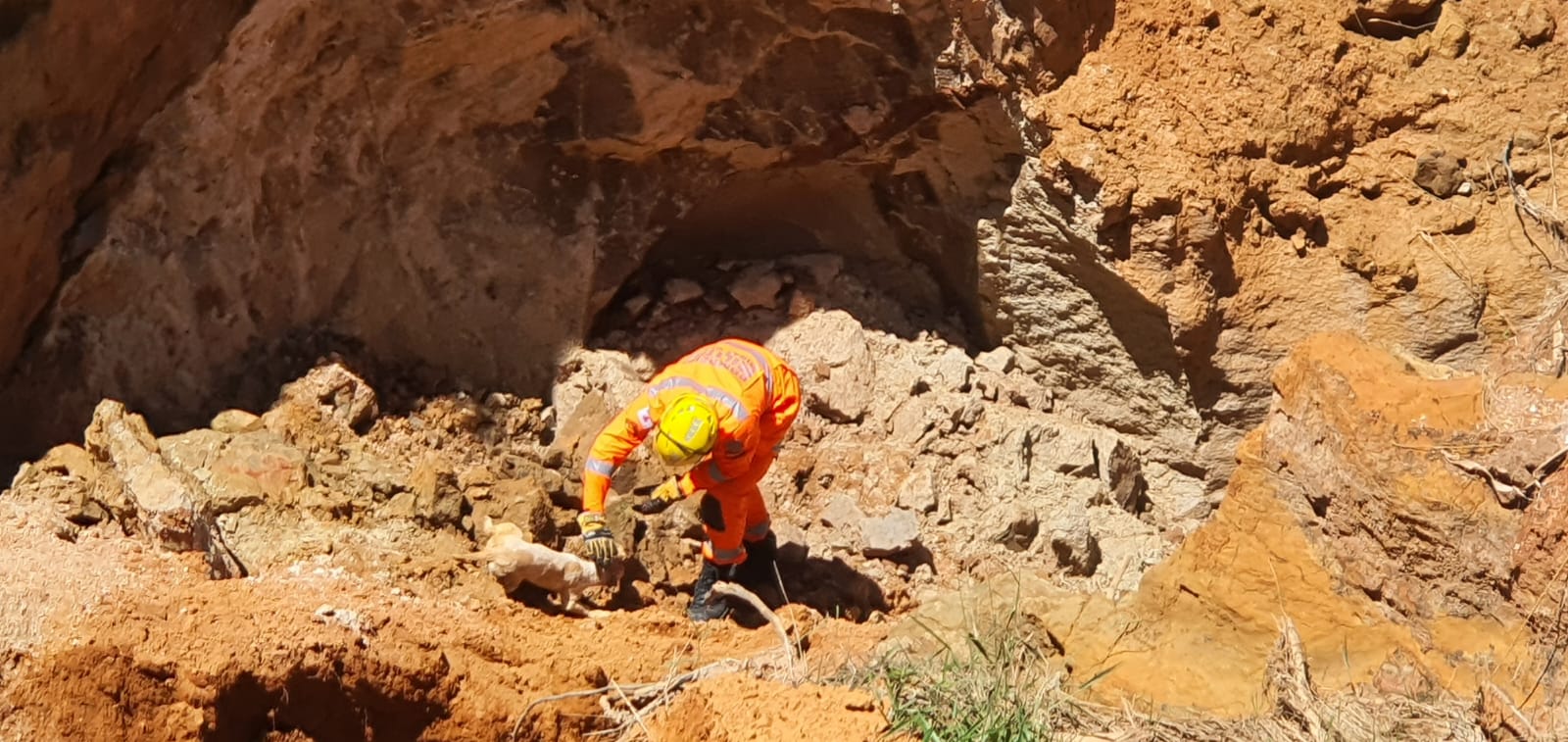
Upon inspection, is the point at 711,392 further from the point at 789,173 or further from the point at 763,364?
the point at 789,173

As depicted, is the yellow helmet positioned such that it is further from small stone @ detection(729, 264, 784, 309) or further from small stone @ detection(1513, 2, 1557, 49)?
small stone @ detection(1513, 2, 1557, 49)

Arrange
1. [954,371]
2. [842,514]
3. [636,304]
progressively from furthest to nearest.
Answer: [636,304] → [954,371] → [842,514]

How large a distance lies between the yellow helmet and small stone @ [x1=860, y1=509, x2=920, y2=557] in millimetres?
985

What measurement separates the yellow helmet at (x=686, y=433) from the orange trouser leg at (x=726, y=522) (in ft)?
1.17

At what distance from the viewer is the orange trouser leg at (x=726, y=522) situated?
5.02 metres

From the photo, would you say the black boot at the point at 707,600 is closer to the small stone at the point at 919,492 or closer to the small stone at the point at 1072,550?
the small stone at the point at 919,492

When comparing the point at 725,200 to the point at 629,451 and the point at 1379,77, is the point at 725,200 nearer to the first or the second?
the point at 629,451

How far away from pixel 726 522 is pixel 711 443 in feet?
1.42

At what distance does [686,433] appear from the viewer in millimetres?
4633

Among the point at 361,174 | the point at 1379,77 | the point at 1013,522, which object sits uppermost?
the point at 1379,77

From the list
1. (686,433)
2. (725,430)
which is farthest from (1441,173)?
(686,433)

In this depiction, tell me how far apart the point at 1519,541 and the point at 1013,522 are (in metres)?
1.71

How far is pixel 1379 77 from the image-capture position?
17.9ft

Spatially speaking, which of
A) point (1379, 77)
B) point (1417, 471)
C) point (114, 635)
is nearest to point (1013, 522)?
point (1417, 471)
